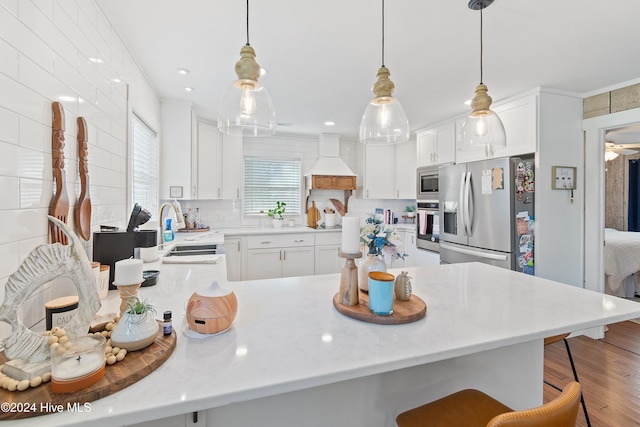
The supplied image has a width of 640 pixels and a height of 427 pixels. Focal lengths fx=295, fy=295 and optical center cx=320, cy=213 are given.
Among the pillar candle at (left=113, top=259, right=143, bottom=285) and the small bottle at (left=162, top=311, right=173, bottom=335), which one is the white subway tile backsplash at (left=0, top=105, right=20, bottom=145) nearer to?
the pillar candle at (left=113, top=259, right=143, bottom=285)

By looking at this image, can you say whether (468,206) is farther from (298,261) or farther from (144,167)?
(144,167)

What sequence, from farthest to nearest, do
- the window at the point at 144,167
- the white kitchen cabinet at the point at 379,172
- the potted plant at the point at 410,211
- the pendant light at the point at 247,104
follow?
1. the potted plant at the point at 410,211
2. the white kitchen cabinet at the point at 379,172
3. the window at the point at 144,167
4. the pendant light at the point at 247,104

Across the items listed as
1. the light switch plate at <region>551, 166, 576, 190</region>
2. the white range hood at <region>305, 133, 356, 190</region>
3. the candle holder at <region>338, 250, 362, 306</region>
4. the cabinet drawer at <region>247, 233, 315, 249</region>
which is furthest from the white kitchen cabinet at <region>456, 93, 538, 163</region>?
the cabinet drawer at <region>247, 233, 315, 249</region>

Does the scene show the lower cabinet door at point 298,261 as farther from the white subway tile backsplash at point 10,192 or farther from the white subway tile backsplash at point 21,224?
the white subway tile backsplash at point 10,192

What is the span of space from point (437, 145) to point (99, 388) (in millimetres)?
4079

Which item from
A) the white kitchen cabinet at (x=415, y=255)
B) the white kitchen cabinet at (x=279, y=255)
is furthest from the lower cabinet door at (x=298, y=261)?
the white kitchen cabinet at (x=415, y=255)

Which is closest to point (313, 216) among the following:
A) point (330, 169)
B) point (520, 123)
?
point (330, 169)

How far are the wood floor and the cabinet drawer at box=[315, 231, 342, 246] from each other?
8.64 feet

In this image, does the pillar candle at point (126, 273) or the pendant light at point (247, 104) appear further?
the pendant light at point (247, 104)

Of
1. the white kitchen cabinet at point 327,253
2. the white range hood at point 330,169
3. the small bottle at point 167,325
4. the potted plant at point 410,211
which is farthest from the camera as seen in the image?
the potted plant at point 410,211

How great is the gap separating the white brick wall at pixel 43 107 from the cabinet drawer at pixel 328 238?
276 cm

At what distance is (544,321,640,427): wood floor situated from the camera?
189 cm

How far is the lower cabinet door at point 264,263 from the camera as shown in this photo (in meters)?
3.92

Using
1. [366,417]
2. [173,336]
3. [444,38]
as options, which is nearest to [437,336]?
[366,417]
